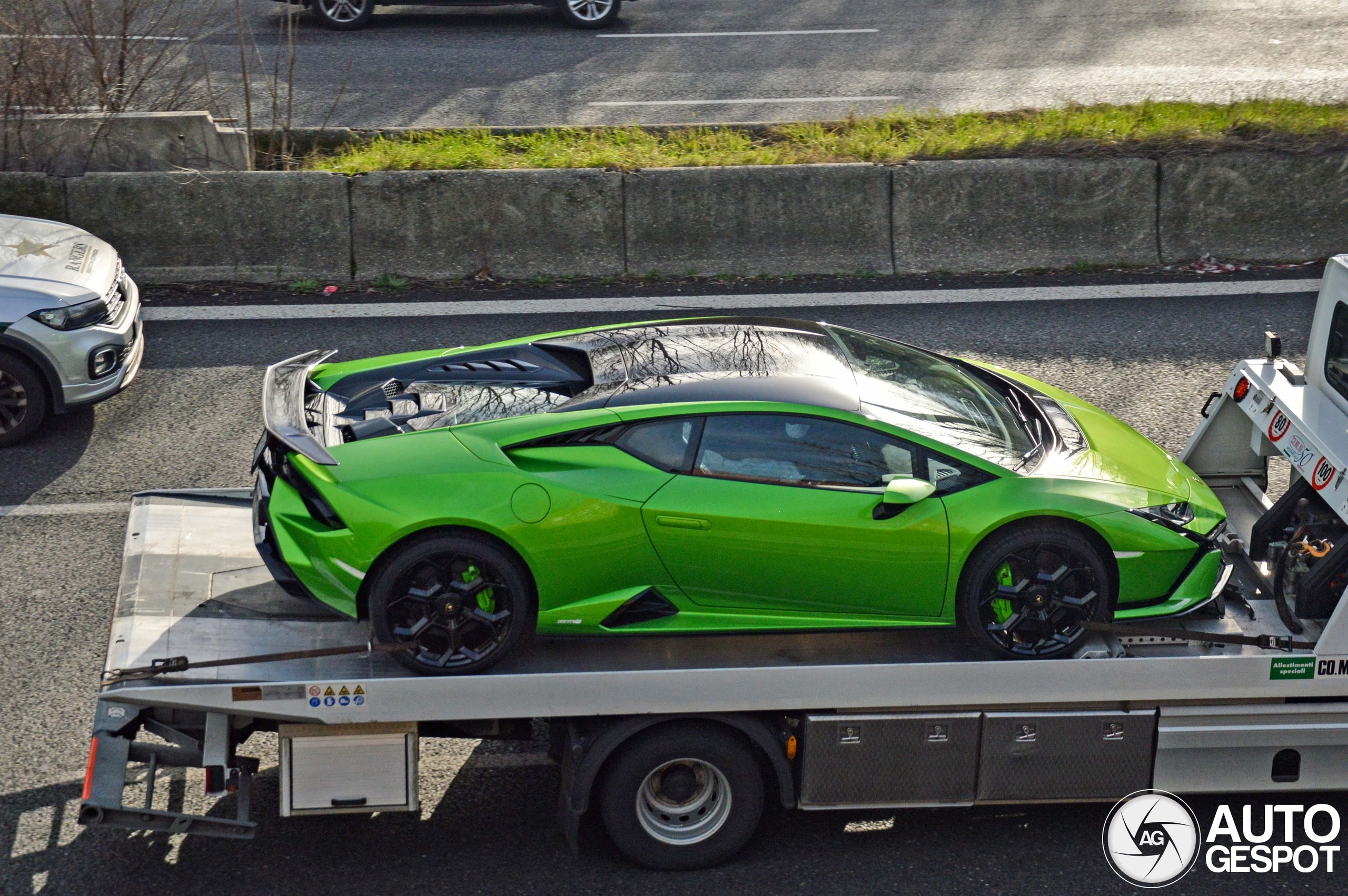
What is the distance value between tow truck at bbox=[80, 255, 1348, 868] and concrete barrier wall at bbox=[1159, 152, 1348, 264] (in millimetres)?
5833

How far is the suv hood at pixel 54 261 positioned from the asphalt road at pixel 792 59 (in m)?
4.71

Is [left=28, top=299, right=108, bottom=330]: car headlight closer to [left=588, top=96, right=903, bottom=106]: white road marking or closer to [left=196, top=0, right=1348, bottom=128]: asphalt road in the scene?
[left=196, top=0, right=1348, bottom=128]: asphalt road

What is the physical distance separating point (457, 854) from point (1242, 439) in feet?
14.5

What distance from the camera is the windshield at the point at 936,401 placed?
5.38m

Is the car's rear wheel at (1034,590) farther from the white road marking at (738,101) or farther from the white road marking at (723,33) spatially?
the white road marking at (723,33)

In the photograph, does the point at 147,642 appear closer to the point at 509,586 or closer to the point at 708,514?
the point at 509,586

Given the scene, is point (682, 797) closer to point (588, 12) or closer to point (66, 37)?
point (66, 37)

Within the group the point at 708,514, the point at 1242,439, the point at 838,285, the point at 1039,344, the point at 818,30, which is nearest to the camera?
the point at 708,514

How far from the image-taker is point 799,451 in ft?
17.1

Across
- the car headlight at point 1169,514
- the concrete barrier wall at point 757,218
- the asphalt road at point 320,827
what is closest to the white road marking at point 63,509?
the asphalt road at point 320,827

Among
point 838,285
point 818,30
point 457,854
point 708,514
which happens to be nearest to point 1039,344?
point 838,285

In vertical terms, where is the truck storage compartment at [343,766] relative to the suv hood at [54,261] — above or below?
below

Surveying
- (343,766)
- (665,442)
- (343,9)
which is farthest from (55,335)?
(343,9)

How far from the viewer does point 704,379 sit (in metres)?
5.42
